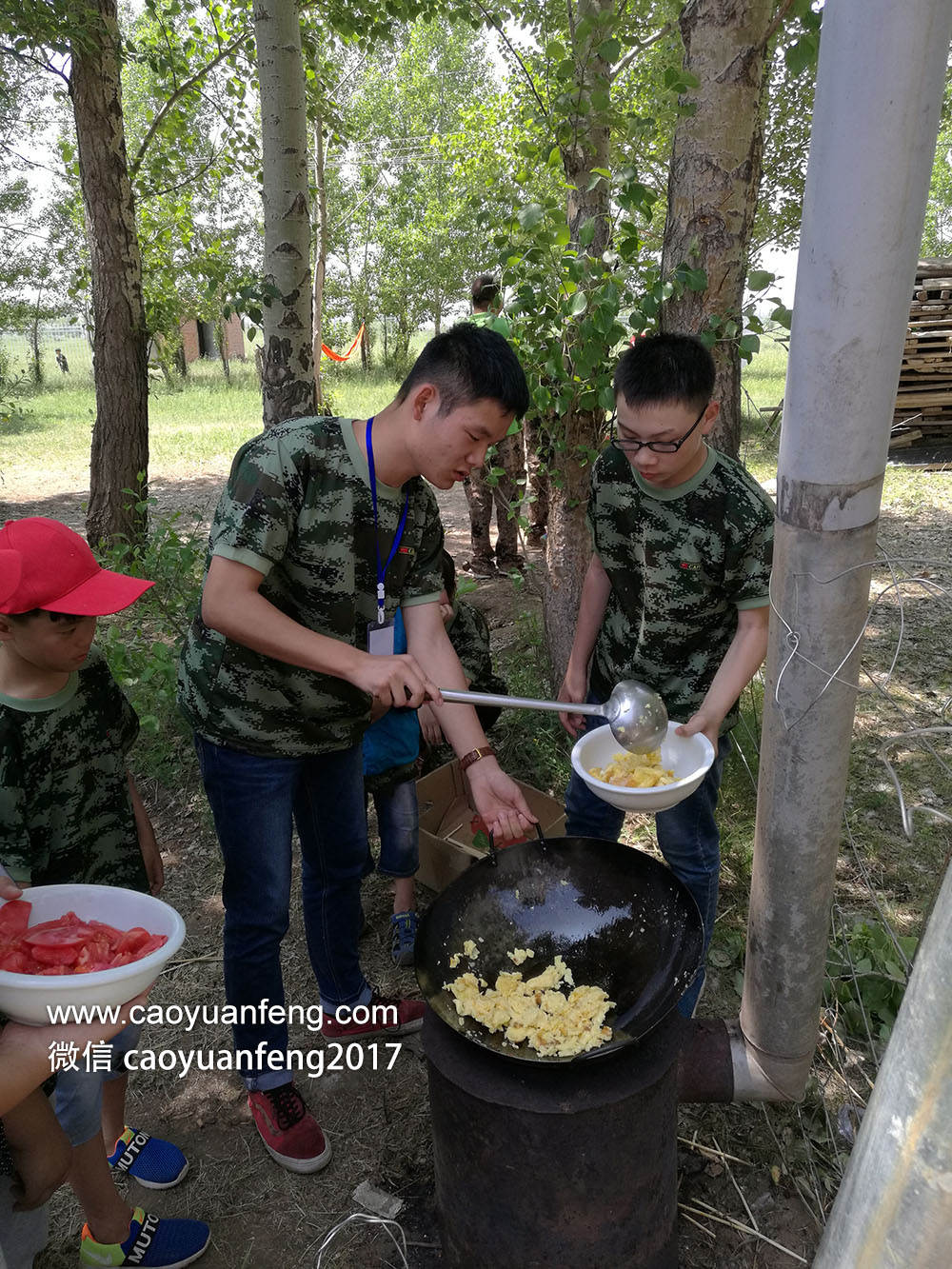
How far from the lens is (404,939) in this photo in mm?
2988

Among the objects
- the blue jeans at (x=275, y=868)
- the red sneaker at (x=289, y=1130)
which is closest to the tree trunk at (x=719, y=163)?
the blue jeans at (x=275, y=868)

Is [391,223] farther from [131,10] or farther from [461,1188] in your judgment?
[461,1188]

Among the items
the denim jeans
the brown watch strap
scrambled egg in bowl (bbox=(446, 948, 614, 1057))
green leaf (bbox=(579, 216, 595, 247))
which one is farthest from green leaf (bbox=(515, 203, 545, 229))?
the denim jeans

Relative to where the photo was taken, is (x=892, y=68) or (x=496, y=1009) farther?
(x=496, y=1009)

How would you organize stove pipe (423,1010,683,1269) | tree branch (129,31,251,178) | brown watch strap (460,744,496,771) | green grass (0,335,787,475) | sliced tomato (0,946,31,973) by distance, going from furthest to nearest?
green grass (0,335,787,475) → tree branch (129,31,251,178) → brown watch strap (460,744,496,771) → stove pipe (423,1010,683,1269) → sliced tomato (0,946,31,973)

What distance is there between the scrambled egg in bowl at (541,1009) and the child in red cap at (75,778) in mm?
794

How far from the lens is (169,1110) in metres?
2.50

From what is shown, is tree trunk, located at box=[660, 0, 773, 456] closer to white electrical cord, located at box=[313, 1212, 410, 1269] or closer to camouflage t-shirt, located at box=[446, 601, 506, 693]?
camouflage t-shirt, located at box=[446, 601, 506, 693]

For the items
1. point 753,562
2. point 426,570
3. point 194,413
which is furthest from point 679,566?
point 194,413

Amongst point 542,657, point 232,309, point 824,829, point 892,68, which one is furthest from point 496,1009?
point 232,309

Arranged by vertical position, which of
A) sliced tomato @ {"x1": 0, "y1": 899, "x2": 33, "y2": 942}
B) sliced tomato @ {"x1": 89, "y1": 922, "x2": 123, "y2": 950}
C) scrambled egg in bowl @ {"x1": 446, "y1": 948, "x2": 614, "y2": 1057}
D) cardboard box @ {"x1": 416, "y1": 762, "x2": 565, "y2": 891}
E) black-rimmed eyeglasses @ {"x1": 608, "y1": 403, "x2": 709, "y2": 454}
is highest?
black-rimmed eyeglasses @ {"x1": 608, "y1": 403, "x2": 709, "y2": 454}

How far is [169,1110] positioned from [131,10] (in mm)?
→ 16038

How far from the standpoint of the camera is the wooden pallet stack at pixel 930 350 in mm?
9711

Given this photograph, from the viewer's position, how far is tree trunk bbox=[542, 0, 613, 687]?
3490mm
